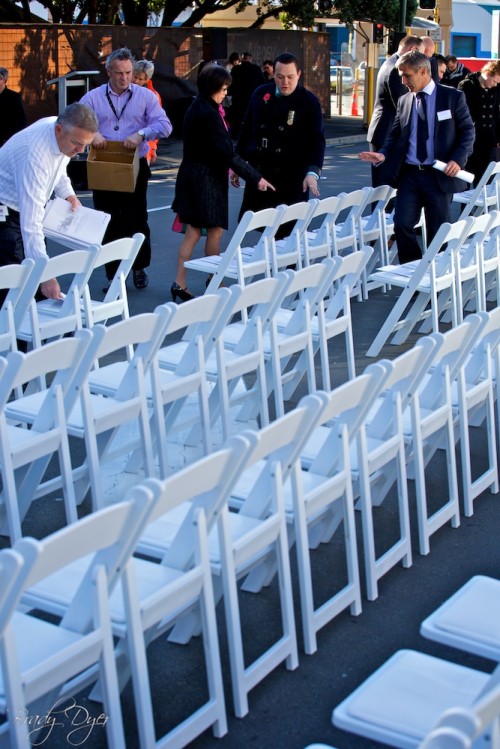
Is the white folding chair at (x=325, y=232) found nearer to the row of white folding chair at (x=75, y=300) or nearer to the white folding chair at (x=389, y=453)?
the row of white folding chair at (x=75, y=300)

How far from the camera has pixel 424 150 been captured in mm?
8797

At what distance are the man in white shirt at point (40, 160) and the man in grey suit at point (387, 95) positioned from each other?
413 centimetres

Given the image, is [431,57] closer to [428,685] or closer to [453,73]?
[428,685]

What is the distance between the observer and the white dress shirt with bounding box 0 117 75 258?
21.2ft

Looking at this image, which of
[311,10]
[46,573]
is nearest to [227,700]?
[46,573]

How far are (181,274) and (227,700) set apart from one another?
5.48 m

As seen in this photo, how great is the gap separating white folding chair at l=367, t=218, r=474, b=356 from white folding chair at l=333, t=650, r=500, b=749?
4415 millimetres

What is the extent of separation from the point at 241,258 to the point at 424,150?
6.22ft

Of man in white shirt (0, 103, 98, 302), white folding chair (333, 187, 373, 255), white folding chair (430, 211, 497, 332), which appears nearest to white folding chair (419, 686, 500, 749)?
man in white shirt (0, 103, 98, 302)

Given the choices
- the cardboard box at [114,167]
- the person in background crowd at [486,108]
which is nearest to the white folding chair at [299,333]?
the cardboard box at [114,167]

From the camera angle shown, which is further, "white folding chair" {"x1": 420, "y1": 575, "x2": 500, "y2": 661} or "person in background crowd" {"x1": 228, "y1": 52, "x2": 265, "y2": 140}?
"person in background crowd" {"x1": 228, "y1": 52, "x2": 265, "y2": 140}

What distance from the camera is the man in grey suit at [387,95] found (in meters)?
10.2

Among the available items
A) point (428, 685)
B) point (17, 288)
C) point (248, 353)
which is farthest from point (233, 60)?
point (428, 685)
